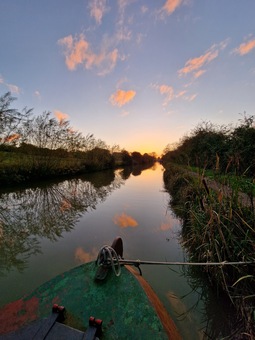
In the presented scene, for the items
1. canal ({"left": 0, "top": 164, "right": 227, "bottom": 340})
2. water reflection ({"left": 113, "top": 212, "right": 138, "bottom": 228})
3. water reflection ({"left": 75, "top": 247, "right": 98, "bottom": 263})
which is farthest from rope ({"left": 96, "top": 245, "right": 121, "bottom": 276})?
water reflection ({"left": 113, "top": 212, "right": 138, "bottom": 228})

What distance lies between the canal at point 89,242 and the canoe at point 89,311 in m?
1.00

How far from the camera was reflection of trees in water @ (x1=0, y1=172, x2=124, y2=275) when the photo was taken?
12.5 feet

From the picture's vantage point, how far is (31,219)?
571 cm

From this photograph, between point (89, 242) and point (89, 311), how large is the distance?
291 cm

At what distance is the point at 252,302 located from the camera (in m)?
2.07

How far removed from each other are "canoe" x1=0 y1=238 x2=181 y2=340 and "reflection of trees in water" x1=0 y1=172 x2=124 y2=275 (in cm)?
197

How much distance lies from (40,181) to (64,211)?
22.5 feet

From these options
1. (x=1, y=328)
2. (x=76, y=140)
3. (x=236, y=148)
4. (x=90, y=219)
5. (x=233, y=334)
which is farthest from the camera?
(x=76, y=140)

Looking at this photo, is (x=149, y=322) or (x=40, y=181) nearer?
(x=149, y=322)

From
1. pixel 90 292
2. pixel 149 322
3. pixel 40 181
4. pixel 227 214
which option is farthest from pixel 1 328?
pixel 40 181

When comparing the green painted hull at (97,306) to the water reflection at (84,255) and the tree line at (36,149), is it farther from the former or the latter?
the tree line at (36,149)

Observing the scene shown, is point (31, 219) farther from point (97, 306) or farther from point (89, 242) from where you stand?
point (97, 306)

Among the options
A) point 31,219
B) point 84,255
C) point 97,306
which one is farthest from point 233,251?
point 31,219

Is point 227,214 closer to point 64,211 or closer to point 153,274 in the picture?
point 153,274
